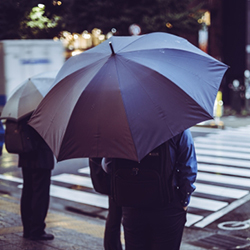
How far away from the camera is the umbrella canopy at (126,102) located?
280 centimetres

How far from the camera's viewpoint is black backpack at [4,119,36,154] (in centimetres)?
512

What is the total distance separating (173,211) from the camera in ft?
10.1

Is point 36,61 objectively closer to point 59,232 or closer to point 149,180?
point 59,232

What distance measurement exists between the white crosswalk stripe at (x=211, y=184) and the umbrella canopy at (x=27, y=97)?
3.00 metres

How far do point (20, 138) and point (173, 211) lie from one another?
2566 mm

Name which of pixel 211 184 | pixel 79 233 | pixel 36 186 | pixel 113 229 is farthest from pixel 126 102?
pixel 211 184

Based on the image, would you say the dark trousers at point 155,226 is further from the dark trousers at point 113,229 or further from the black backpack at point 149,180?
the dark trousers at point 113,229

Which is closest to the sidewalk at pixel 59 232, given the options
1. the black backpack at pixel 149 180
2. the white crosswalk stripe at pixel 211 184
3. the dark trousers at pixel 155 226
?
the white crosswalk stripe at pixel 211 184

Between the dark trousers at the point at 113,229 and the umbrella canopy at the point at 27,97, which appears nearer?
the dark trousers at the point at 113,229

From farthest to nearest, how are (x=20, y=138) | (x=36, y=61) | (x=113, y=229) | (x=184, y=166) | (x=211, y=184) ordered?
(x=36, y=61) → (x=211, y=184) → (x=20, y=138) → (x=113, y=229) → (x=184, y=166)

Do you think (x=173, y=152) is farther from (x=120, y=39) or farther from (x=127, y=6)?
(x=127, y=6)

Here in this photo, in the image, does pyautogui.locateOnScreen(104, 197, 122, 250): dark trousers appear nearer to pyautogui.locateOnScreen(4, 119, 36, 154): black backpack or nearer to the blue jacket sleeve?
pyautogui.locateOnScreen(4, 119, 36, 154): black backpack

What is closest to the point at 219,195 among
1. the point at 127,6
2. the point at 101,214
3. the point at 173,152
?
the point at 101,214

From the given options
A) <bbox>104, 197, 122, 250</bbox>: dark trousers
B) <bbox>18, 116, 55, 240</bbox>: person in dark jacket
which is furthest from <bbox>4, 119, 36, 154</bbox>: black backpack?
<bbox>104, 197, 122, 250</bbox>: dark trousers
